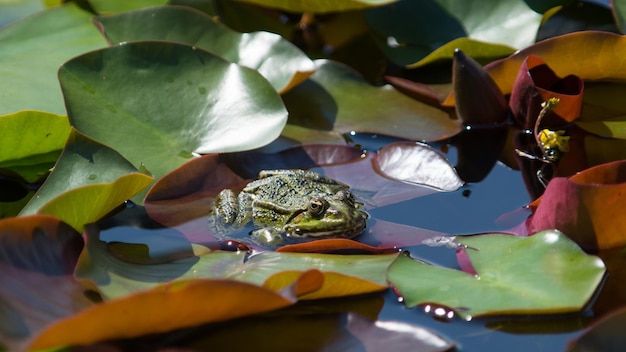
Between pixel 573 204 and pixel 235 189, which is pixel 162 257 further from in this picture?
pixel 573 204

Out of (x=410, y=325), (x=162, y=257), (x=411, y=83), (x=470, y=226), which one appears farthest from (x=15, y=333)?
(x=411, y=83)

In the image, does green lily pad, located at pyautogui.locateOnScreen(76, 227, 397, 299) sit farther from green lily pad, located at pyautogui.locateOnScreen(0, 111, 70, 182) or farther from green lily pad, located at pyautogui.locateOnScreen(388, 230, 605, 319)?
green lily pad, located at pyautogui.locateOnScreen(0, 111, 70, 182)

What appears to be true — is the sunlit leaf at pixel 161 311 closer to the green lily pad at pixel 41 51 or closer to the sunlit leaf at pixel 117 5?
the green lily pad at pixel 41 51

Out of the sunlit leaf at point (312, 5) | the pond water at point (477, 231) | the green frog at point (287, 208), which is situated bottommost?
the green frog at point (287, 208)

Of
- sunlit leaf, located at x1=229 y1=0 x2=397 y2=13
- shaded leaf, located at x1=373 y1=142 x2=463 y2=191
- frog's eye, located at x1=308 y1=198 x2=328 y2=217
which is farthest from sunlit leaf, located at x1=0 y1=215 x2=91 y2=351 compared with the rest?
sunlit leaf, located at x1=229 y1=0 x2=397 y2=13

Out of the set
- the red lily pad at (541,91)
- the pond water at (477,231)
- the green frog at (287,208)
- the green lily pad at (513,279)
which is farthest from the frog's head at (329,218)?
the red lily pad at (541,91)

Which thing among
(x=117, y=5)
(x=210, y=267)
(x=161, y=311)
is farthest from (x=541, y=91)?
(x=117, y=5)

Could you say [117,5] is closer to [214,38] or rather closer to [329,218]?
[214,38]
